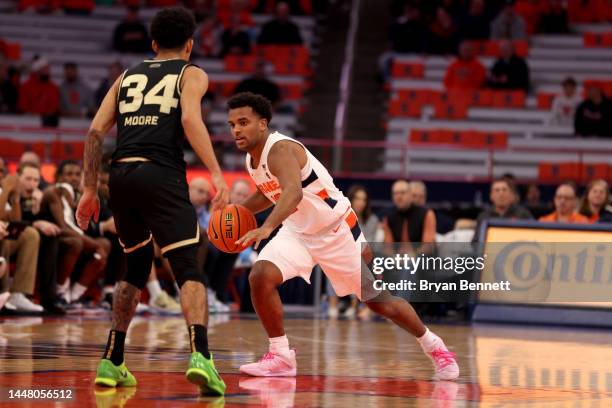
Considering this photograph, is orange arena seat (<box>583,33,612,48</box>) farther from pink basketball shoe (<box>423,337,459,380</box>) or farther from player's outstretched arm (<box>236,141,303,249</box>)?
player's outstretched arm (<box>236,141,303,249</box>)

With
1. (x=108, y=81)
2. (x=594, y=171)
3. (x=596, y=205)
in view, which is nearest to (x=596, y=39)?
(x=594, y=171)

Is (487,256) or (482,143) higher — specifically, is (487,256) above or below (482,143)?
below

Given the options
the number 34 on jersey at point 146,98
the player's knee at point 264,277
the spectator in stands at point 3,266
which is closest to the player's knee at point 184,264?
the number 34 on jersey at point 146,98

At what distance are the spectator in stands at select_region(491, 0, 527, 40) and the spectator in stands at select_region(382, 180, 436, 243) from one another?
9.64m

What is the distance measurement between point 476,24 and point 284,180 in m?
16.6

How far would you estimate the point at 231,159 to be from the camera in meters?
19.8

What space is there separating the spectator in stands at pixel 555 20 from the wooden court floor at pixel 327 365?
11943 mm

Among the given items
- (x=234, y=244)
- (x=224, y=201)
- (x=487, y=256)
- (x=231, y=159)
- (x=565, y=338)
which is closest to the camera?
(x=224, y=201)

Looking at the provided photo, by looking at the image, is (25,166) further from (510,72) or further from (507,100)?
(510,72)

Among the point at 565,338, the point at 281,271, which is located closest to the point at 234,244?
the point at 281,271

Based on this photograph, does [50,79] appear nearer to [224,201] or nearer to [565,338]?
[565,338]

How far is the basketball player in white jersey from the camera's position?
7477mm

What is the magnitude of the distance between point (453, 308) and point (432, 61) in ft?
31.4

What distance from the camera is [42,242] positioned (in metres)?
12.7
